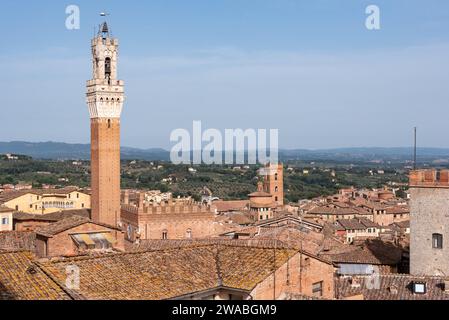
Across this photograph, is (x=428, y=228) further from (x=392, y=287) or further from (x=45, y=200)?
(x=45, y=200)

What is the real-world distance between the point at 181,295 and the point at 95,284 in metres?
1.52

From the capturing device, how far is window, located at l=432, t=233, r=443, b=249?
2038 cm

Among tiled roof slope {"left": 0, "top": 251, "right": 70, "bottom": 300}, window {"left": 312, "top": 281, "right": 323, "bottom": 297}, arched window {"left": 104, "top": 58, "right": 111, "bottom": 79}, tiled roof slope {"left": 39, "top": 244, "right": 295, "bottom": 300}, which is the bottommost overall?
window {"left": 312, "top": 281, "right": 323, "bottom": 297}

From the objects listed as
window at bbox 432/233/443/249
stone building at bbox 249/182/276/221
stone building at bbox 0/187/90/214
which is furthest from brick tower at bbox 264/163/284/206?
window at bbox 432/233/443/249

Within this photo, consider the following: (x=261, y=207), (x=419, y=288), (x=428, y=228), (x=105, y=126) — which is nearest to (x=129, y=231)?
(x=105, y=126)

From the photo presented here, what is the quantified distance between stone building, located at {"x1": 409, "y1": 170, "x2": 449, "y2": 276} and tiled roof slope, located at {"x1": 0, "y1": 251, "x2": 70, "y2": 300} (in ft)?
42.4

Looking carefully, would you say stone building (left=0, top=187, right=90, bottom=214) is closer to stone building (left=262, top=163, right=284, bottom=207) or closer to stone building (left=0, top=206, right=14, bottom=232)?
stone building (left=0, top=206, right=14, bottom=232)

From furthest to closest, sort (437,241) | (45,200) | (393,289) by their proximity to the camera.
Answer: (45,200) < (437,241) < (393,289)

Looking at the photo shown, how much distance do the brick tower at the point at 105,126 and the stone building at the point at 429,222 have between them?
1701 cm

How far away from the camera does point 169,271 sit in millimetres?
12922

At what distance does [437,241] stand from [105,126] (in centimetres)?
1918
